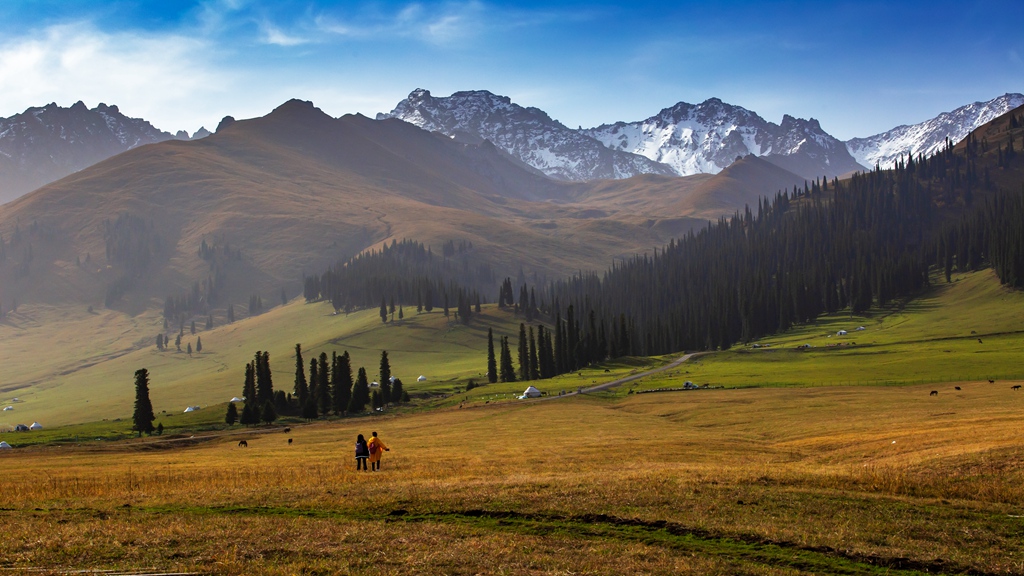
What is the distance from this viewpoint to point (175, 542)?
2578cm

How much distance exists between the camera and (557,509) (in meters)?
30.7

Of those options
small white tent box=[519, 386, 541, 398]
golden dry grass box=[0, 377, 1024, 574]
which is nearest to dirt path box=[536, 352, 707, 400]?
small white tent box=[519, 386, 541, 398]

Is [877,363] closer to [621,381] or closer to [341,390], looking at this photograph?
[621,381]

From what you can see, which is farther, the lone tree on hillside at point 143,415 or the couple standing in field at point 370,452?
the lone tree on hillside at point 143,415

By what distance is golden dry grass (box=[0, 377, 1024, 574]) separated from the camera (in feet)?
78.7

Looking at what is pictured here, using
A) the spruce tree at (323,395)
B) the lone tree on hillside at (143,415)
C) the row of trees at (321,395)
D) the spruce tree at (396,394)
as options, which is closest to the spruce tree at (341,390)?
the row of trees at (321,395)

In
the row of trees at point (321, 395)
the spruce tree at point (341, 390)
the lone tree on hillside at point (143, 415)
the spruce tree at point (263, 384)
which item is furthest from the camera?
the spruce tree at point (263, 384)

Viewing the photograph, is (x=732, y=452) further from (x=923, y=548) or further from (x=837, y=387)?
(x=837, y=387)

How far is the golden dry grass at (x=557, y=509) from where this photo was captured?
24.0 metres

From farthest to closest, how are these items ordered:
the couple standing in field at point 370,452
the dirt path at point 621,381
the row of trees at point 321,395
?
the row of trees at point 321,395
the dirt path at point 621,381
the couple standing in field at point 370,452

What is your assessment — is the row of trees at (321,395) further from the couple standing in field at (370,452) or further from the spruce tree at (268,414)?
the couple standing in field at (370,452)

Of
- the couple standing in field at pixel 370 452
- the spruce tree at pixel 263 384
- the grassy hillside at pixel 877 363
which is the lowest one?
the grassy hillside at pixel 877 363

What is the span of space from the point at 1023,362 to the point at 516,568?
462 feet

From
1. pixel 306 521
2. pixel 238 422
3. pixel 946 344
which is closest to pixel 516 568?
pixel 306 521
